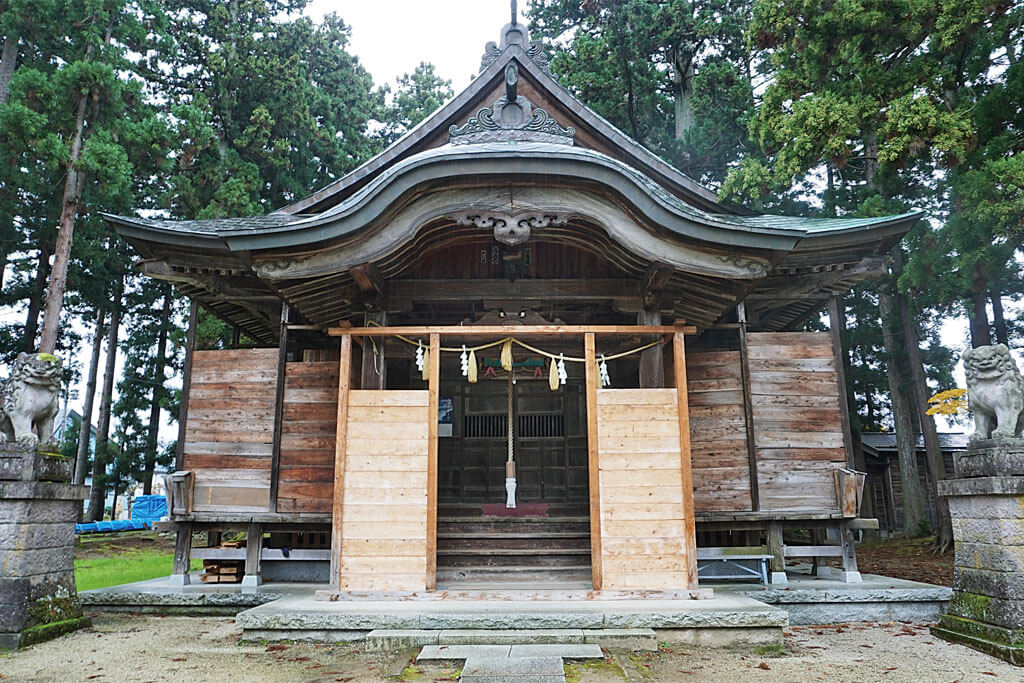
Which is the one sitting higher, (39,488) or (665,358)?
(665,358)

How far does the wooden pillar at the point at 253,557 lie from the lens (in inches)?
356

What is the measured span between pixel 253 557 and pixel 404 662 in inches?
164

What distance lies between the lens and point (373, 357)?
8.86 meters

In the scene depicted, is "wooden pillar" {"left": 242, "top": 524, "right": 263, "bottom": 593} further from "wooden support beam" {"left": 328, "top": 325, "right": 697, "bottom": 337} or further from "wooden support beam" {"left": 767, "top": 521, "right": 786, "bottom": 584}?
"wooden support beam" {"left": 767, "top": 521, "right": 786, "bottom": 584}

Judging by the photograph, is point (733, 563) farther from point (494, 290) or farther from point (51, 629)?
point (51, 629)

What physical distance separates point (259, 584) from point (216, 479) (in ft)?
5.10

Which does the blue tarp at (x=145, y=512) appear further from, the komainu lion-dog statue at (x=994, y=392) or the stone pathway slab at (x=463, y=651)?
the komainu lion-dog statue at (x=994, y=392)

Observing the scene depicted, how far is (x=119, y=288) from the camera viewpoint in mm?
23359

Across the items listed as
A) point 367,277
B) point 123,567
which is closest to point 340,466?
point 367,277

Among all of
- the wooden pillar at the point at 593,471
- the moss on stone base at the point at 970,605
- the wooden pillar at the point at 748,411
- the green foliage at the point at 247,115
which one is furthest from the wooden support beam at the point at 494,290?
the green foliage at the point at 247,115

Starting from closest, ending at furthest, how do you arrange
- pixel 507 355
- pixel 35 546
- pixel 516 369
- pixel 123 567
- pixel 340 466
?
pixel 35 546 → pixel 340 466 → pixel 507 355 → pixel 516 369 → pixel 123 567

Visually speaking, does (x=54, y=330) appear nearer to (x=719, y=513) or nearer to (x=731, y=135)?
(x=719, y=513)

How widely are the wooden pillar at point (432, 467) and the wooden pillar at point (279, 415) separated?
2.88 m

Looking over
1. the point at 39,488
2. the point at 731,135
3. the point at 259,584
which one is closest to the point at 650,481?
the point at 259,584
